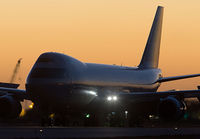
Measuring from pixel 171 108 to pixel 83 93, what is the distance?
→ 712 centimetres

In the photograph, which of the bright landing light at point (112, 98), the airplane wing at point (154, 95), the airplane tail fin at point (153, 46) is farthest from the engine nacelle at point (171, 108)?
the airplane tail fin at point (153, 46)

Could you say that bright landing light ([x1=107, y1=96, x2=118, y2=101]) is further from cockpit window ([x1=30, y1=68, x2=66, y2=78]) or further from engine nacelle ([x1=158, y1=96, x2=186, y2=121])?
cockpit window ([x1=30, y1=68, x2=66, y2=78])

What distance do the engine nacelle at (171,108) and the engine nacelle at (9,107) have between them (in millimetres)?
11190

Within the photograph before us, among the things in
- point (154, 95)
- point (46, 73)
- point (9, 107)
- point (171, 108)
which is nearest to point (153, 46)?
point (154, 95)

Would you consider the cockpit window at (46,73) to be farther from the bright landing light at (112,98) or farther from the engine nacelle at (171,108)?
the engine nacelle at (171,108)

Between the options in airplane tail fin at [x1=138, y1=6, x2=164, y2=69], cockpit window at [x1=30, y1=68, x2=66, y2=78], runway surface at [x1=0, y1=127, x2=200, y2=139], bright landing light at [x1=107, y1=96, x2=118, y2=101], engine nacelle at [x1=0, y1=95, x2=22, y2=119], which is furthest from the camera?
airplane tail fin at [x1=138, y1=6, x2=164, y2=69]

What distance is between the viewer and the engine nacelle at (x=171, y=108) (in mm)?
43438

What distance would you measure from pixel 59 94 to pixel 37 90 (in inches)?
73.5

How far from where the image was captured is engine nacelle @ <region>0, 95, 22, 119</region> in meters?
46.2

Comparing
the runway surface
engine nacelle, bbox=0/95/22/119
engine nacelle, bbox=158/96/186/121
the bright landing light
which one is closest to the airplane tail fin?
the bright landing light

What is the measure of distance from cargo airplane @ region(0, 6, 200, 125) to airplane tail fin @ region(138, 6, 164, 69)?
6.50 meters

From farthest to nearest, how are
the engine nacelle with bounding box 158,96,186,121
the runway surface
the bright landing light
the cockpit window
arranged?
the bright landing light
the engine nacelle with bounding box 158,96,186,121
the cockpit window
the runway surface

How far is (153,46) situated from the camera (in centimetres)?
6406

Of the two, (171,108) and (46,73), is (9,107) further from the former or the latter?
(171,108)
